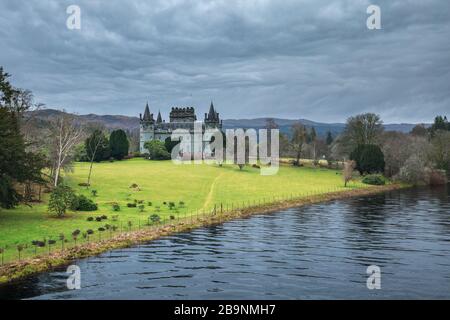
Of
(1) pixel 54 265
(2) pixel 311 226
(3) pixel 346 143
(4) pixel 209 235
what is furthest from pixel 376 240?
(3) pixel 346 143

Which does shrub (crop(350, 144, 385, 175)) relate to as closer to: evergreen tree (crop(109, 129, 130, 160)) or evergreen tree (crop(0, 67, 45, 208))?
evergreen tree (crop(109, 129, 130, 160))

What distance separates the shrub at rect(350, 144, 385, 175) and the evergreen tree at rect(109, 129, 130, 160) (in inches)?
2851

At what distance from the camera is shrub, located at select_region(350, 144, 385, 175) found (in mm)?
119750

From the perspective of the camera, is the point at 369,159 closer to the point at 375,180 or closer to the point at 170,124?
the point at 375,180

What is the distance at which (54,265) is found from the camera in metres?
36.5

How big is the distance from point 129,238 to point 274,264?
16133 mm

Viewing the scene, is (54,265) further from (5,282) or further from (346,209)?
(346,209)

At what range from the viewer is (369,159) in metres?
120

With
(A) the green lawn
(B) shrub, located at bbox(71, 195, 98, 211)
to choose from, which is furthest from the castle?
(B) shrub, located at bbox(71, 195, 98, 211)

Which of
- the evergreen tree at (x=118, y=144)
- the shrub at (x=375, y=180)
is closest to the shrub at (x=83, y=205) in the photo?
the shrub at (x=375, y=180)

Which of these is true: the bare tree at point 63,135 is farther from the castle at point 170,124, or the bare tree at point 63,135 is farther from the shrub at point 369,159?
the castle at point 170,124

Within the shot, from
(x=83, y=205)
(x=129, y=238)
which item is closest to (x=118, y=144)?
(x=83, y=205)
